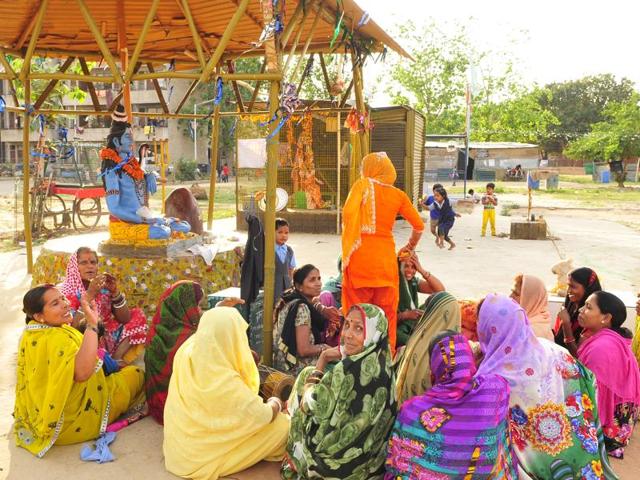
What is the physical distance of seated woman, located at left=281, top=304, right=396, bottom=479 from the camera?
2.90 meters

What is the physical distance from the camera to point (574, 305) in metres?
4.38

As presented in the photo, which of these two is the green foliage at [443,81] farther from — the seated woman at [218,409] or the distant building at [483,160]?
the seated woman at [218,409]

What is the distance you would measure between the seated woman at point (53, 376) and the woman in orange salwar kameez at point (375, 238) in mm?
1940

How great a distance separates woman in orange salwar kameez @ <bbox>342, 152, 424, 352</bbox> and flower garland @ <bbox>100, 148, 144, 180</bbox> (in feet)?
9.36

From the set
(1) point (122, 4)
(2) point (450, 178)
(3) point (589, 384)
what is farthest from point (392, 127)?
(2) point (450, 178)

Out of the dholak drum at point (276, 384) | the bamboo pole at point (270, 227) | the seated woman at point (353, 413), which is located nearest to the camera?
the seated woman at point (353, 413)

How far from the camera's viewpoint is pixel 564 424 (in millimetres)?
3119

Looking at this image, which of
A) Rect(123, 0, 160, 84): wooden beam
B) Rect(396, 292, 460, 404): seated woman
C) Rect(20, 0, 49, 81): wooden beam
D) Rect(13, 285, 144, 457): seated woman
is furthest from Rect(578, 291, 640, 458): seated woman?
Rect(20, 0, 49, 81): wooden beam

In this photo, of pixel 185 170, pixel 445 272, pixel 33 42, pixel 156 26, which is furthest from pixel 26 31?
pixel 185 170

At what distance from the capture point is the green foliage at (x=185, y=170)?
34.7 m

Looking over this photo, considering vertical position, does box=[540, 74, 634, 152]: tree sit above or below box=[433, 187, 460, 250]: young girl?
above

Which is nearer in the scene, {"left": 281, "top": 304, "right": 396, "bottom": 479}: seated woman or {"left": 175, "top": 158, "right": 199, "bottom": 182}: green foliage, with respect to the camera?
{"left": 281, "top": 304, "right": 396, "bottom": 479}: seated woman

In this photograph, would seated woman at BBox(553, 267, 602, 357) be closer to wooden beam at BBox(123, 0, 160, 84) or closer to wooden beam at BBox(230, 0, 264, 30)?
wooden beam at BBox(123, 0, 160, 84)

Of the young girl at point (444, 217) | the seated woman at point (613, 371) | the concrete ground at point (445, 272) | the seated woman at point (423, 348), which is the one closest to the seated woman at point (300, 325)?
the seated woman at point (423, 348)
